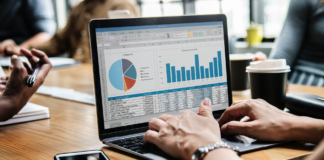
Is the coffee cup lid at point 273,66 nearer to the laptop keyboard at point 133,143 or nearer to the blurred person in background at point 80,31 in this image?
the laptop keyboard at point 133,143

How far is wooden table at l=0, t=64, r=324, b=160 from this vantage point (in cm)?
55

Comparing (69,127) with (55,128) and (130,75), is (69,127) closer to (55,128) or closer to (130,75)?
(55,128)

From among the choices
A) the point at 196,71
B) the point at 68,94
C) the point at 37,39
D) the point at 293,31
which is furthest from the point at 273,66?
the point at 37,39

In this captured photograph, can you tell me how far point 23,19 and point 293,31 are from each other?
2.51 m

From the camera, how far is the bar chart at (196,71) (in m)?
0.71

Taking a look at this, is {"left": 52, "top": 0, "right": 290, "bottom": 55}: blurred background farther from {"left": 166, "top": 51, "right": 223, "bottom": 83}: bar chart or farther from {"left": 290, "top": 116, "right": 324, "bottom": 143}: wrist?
{"left": 290, "top": 116, "right": 324, "bottom": 143}: wrist

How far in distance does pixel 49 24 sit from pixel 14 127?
7.60 feet

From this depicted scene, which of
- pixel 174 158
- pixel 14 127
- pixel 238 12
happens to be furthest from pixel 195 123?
pixel 238 12

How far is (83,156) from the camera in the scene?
55cm

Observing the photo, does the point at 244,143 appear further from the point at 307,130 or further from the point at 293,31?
the point at 293,31

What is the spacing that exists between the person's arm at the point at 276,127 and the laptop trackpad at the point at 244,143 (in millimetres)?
11

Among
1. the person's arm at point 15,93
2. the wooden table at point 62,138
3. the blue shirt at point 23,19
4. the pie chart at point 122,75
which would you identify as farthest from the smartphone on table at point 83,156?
the blue shirt at point 23,19

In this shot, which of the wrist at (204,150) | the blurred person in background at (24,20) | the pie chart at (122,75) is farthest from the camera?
the blurred person in background at (24,20)

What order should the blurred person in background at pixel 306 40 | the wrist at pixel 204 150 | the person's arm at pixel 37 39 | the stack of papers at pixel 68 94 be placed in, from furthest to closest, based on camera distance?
1. the person's arm at pixel 37 39
2. the blurred person in background at pixel 306 40
3. the stack of papers at pixel 68 94
4. the wrist at pixel 204 150
